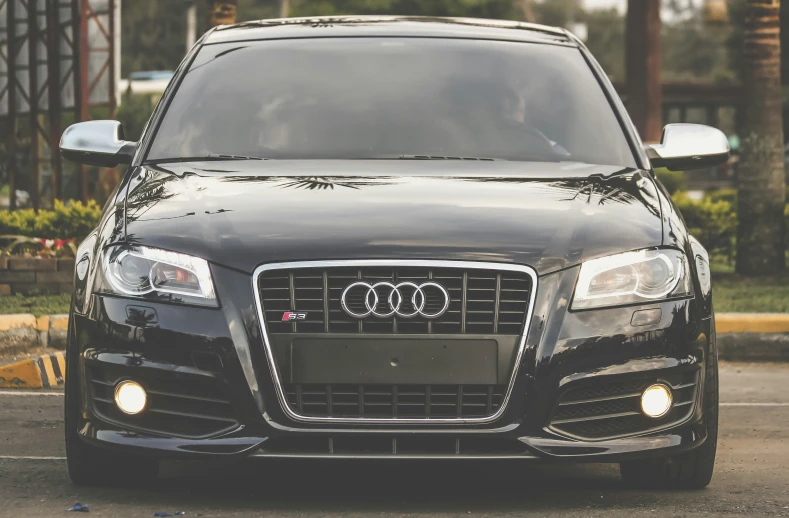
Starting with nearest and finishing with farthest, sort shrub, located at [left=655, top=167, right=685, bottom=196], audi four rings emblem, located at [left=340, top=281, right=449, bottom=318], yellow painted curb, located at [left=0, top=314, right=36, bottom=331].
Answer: audi four rings emblem, located at [left=340, top=281, right=449, bottom=318] → yellow painted curb, located at [left=0, top=314, right=36, bottom=331] → shrub, located at [left=655, top=167, right=685, bottom=196]

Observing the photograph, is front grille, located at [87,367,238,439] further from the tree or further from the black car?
the tree

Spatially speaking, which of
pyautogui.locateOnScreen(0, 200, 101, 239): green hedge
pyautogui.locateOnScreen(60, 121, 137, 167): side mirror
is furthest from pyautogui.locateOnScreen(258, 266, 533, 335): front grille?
pyautogui.locateOnScreen(0, 200, 101, 239): green hedge

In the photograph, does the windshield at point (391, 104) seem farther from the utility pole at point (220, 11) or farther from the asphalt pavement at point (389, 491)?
the utility pole at point (220, 11)

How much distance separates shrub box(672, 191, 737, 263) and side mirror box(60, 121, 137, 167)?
30.0 ft

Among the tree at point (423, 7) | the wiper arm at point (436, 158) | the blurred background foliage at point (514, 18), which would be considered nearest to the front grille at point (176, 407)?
the wiper arm at point (436, 158)

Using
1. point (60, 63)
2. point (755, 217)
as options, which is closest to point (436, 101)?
point (755, 217)

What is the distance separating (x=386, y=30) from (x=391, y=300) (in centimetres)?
208

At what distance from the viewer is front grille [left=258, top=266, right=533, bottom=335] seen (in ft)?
15.2

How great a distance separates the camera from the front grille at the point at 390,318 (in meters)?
4.64

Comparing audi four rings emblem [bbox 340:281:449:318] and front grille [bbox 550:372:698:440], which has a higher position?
audi four rings emblem [bbox 340:281:449:318]

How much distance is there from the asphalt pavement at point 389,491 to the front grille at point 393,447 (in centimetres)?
3

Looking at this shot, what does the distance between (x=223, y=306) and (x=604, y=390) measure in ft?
3.69

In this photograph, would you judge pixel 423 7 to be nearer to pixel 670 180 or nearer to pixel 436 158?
pixel 670 180

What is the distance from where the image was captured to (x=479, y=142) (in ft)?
19.2
